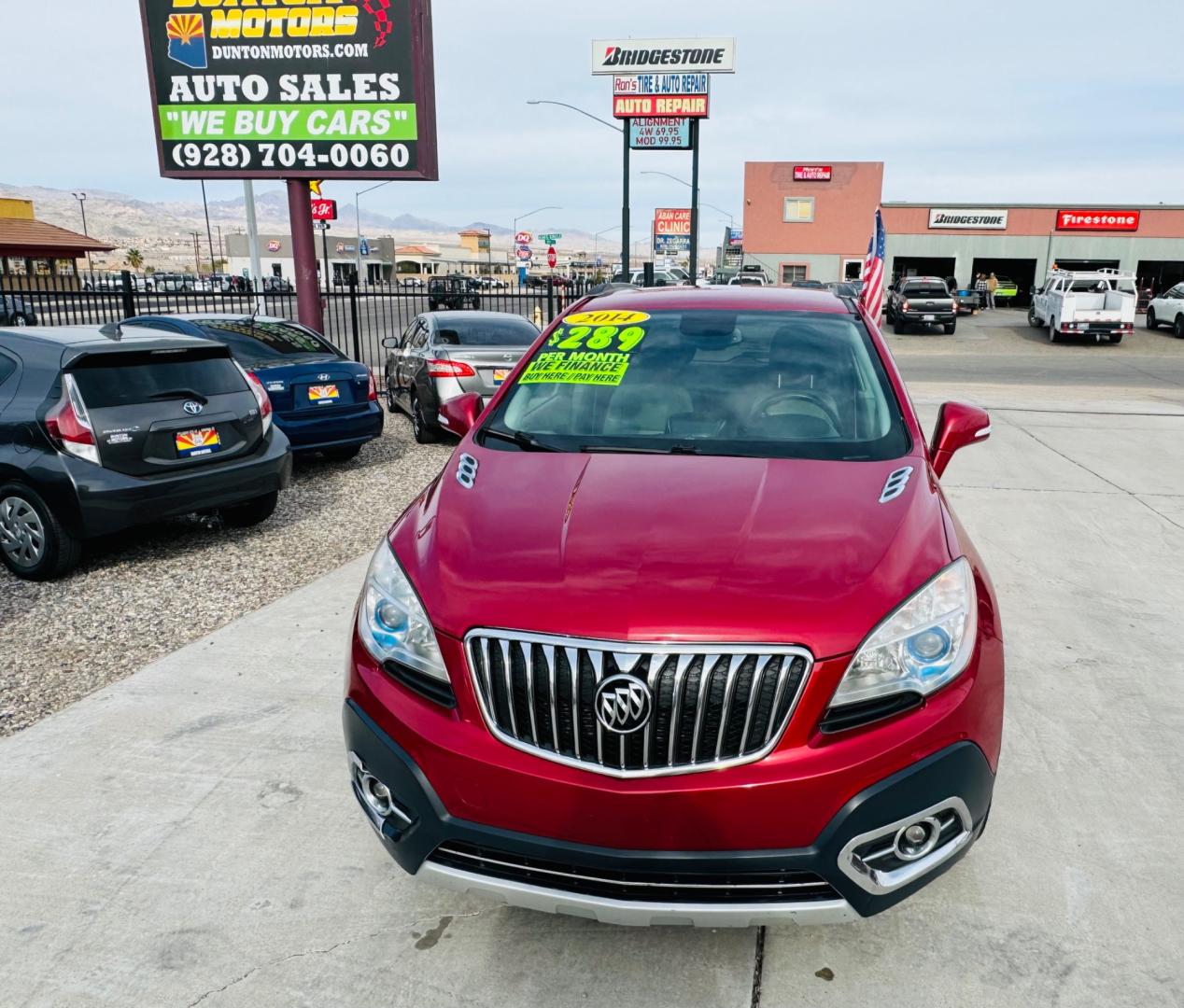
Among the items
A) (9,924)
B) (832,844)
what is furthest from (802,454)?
(9,924)

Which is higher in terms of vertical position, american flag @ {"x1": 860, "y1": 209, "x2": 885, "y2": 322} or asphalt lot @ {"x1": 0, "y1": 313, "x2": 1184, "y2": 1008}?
american flag @ {"x1": 860, "y1": 209, "x2": 885, "y2": 322}

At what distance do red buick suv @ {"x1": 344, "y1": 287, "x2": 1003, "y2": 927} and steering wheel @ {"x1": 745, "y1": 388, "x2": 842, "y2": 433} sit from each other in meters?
0.72

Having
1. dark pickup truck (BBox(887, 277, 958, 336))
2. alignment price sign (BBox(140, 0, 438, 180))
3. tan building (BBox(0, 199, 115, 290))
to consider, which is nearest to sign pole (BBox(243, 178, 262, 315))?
alignment price sign (BBox(140, 0, 438, 180))

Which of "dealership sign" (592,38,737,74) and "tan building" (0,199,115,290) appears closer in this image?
"tan building" (0,199,115,290)

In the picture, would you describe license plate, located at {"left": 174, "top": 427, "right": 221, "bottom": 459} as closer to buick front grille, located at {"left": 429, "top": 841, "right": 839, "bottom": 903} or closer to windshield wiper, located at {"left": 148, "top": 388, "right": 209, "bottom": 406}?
windshield wiper, located at {"left": 148, "top": 388, "right": 209, "bottom": 406}

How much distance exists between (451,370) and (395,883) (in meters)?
7.51

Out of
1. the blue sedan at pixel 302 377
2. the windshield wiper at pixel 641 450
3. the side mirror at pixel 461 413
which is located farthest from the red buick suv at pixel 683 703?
the blue sedan at pixel 302 377

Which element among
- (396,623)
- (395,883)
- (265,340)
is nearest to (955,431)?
(396,623)

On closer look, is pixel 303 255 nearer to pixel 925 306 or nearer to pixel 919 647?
pixel 919 647

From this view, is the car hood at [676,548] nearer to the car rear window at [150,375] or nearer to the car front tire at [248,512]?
the car rear window at [150,375]

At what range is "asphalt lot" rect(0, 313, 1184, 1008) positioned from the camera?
2475 mm

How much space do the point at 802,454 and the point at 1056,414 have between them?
11.7 meters

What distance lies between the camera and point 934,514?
2729mm

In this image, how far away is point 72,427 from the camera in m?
5.54
